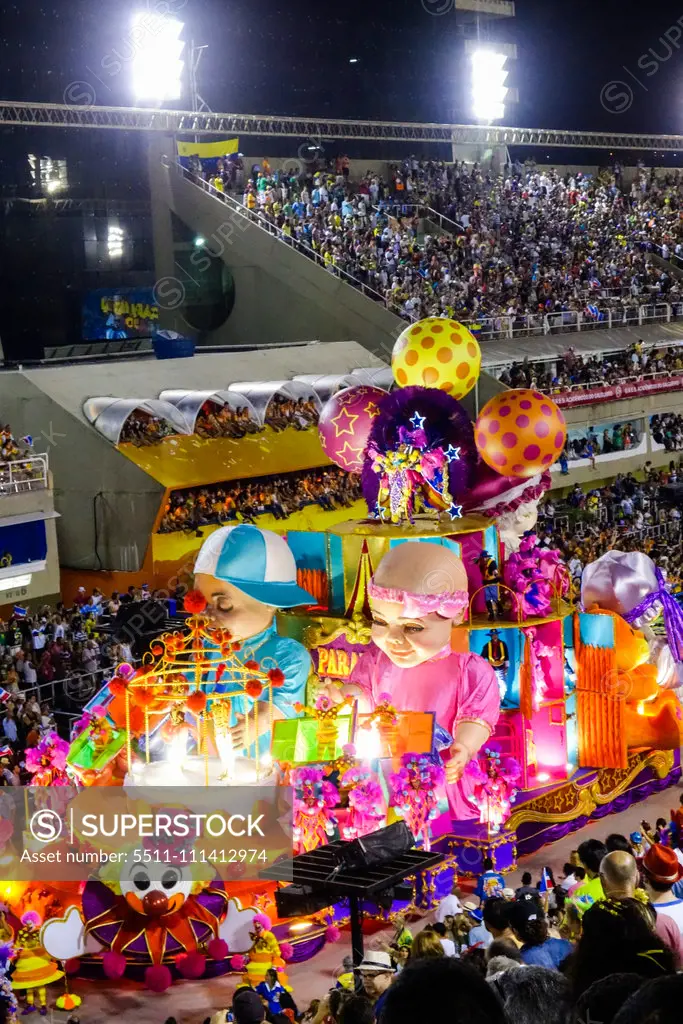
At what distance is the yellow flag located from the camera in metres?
28.3

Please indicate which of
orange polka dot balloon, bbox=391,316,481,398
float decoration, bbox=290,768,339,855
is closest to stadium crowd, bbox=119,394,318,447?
orange polka dot balloon, bbox=391,316,481,398

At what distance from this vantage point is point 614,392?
27.7 metres

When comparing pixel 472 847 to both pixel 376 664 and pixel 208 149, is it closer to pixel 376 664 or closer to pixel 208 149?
pixel 376 664

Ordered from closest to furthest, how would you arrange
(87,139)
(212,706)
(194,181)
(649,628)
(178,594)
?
(212,706), (649,628), (178,594), (87,139), (194,181)

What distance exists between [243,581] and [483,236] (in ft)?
68.2

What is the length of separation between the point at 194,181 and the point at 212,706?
19.5 metres

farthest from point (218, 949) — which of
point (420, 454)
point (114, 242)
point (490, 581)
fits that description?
point (114, 242)

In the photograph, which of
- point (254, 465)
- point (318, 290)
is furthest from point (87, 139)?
point (254, 465)

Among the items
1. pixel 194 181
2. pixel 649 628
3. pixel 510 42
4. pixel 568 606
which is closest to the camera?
pixel 568 606

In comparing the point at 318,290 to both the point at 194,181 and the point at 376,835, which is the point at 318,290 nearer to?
the point at 194,181

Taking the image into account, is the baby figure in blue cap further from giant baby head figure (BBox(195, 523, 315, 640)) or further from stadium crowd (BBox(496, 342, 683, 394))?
stadium crowd (BBox(496, 342, 683, 394))

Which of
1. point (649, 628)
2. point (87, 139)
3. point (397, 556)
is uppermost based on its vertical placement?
point (87, 139)

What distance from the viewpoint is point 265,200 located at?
1120 inches

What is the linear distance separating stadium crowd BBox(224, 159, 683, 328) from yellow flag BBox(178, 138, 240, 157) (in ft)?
2.50
